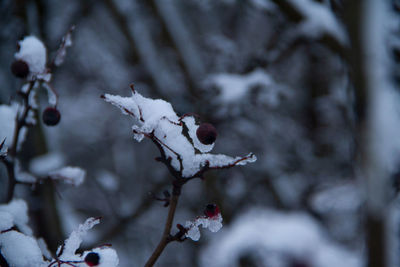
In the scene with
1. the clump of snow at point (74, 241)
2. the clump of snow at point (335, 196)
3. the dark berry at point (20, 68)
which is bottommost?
the clump of snow at point (74, 241)

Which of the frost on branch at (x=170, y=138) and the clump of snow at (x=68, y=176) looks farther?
the clump of snow at (x=68, y=176)

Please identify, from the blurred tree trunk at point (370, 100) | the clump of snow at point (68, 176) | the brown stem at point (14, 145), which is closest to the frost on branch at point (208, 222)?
the clump of snow at point (68, 176)

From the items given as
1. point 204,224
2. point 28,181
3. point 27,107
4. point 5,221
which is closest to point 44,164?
point 28,181

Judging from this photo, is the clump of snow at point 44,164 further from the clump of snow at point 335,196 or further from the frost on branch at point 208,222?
the clump of snow at point 335,196

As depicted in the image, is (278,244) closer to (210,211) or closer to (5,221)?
(210,211)

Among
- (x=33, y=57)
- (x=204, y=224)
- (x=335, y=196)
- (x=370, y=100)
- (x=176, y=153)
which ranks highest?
(x=335, y=196)

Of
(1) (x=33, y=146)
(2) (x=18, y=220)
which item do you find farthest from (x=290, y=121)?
(2) (x=18, y=220)

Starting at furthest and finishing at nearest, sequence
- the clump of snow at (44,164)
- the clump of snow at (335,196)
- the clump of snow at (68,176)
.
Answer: the clump of snow at (335,196), the clump of snow at (44,164), the clump of snow at (68,176)

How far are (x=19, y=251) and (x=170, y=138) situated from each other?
0.44 m

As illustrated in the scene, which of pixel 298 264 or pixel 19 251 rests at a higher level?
pixel 298 264

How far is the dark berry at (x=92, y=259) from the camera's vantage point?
717mm

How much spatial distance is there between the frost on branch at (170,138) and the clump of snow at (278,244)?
4.20 ft

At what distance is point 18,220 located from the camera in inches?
37.5

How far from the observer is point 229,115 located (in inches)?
113
